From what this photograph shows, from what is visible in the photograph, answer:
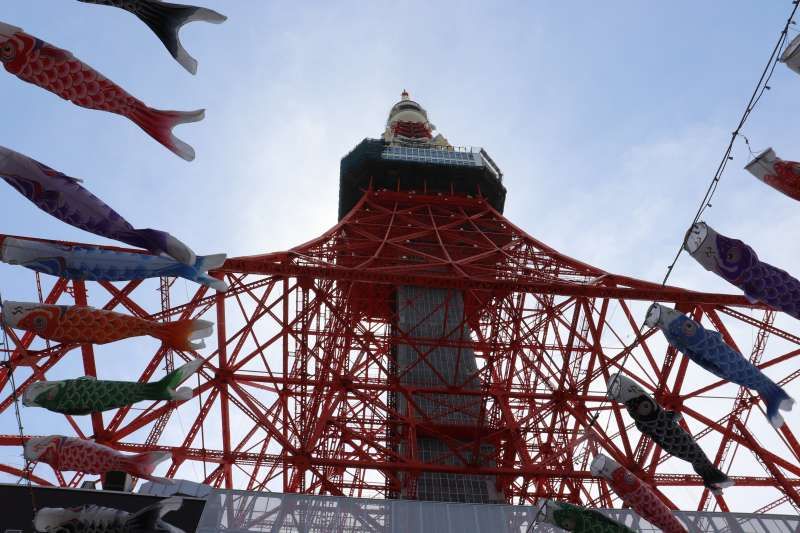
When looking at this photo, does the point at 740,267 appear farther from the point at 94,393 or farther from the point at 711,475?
the point at 94,393

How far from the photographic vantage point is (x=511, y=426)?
1723 cm

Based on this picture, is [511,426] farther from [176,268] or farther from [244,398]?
[176,268]

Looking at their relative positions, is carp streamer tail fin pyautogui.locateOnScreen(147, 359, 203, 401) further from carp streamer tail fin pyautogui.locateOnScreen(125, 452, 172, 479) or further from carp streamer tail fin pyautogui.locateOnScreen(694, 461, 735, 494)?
carp streamer tail fin pyautogui.locateOnScreen(694, 461, 735, 494)

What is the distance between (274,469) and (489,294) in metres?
12.0

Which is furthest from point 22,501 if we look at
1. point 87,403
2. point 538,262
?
point 538,262

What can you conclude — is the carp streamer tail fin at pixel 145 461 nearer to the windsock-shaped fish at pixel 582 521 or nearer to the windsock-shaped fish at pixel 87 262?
the windsock-shaped fish at pixel 87 262

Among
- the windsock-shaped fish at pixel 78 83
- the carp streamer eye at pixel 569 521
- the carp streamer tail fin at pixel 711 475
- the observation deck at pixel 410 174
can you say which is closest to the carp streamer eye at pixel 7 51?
the windsock-shaped fish at pixel 78 83

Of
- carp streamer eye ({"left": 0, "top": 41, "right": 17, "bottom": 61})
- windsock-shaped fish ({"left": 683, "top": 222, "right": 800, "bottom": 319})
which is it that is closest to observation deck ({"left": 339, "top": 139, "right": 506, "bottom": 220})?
windsock-shaped fish ({"left": 683, "top": 222, "right": 800, "bottom": 319})

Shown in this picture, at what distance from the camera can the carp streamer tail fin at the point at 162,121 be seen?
9891mm

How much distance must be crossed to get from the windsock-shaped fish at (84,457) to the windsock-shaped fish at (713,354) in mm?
8192

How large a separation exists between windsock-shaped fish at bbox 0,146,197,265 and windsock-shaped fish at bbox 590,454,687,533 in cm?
653

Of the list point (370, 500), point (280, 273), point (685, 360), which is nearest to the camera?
point (370, 500)

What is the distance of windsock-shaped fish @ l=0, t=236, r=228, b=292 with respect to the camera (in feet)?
36.9

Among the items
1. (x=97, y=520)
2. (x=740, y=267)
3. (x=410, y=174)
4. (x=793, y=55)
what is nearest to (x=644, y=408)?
(x=740, y=267)
